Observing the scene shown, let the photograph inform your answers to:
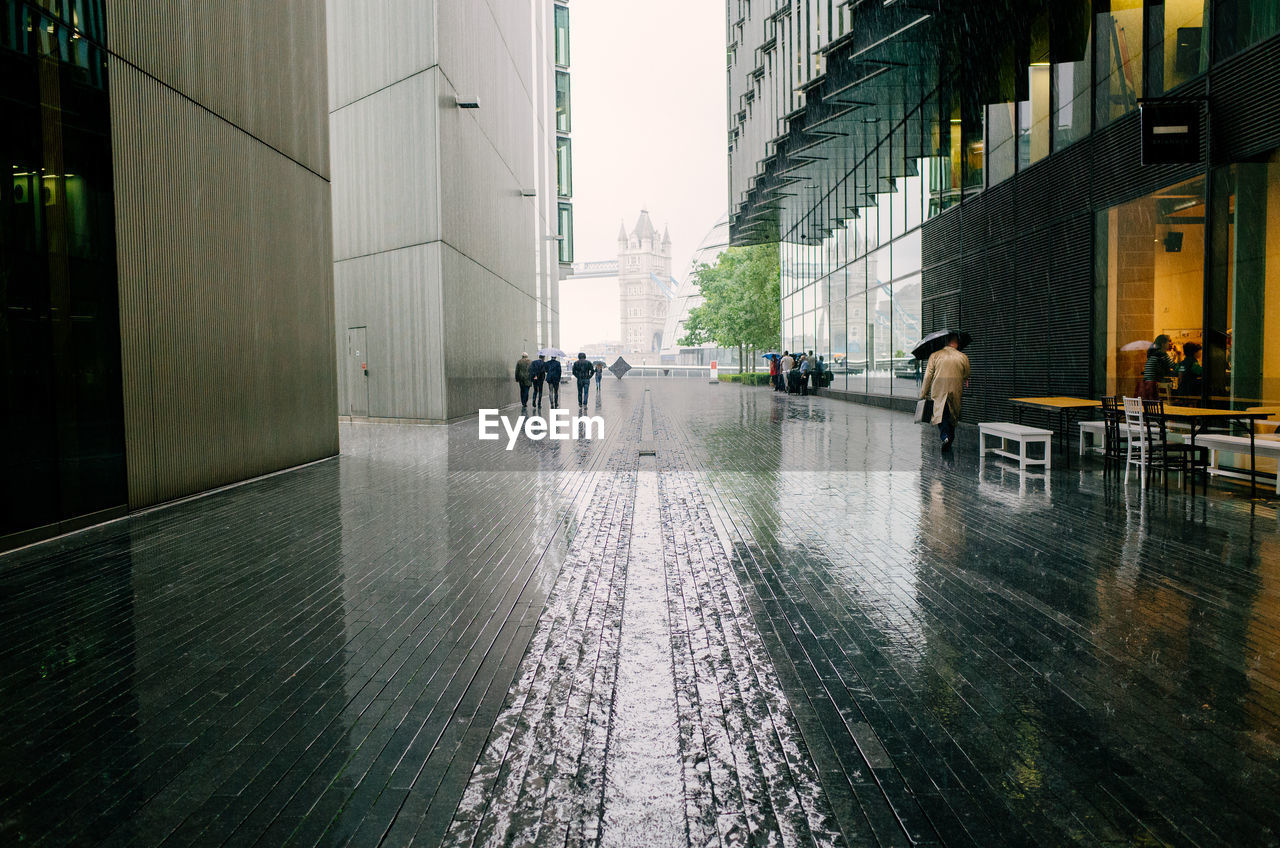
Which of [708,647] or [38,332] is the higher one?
[38,332]

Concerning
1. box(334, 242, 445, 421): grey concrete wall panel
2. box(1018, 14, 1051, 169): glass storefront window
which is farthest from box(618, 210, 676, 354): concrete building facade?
box(1018, 14, 1051, 169): glass storefront window

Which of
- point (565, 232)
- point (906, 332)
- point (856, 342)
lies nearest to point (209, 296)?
point (906, 332)

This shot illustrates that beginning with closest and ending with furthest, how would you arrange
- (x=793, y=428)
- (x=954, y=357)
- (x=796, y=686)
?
1. (x=796, y=686)
2. (x=954, y=357)
3. (x=793, y=428)

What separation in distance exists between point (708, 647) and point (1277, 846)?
245 cm

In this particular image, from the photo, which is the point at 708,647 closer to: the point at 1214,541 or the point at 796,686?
the point at 796,686

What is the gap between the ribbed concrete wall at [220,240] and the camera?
8578 millimetres

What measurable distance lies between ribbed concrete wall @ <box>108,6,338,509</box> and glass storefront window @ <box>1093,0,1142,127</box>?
11767 millimetres

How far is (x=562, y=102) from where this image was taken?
50688mm

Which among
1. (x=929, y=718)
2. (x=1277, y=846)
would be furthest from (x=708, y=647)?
(x=1277, y=846)

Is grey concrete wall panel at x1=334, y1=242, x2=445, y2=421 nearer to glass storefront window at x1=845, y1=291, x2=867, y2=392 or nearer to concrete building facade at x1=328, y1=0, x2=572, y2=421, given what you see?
concrete building facade at x1=328, y1=0, x2=572, y2=421

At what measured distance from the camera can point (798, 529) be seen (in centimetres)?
755

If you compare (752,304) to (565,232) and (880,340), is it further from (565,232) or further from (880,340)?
(880,340)

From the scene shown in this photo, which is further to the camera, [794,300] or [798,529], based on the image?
[794,300]

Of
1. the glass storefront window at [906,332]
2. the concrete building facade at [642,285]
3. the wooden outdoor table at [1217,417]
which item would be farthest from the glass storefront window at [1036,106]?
the concrete building facade at [642,285]
